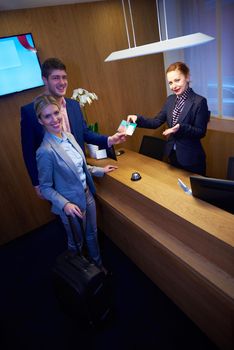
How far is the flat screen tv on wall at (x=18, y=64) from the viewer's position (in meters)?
2.31

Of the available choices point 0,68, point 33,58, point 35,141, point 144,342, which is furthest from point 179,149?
point 0,68

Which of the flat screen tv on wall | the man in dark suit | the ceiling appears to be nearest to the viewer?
the man in dark suit

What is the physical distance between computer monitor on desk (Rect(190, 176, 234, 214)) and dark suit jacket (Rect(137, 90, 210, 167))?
2.15 feet

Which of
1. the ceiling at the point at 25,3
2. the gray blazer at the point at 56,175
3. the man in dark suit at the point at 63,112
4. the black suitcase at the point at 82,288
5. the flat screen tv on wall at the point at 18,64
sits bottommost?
the black suitcase at the point at 82,288

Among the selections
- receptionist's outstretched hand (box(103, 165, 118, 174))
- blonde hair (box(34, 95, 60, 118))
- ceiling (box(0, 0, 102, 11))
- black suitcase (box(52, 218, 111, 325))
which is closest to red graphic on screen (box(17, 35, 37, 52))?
ceiling (box(0, 0, 102, 11))

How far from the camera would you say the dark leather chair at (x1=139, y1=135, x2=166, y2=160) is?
2508mm

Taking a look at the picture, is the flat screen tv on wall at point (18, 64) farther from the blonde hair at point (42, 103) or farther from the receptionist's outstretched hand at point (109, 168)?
Result: the receptionist's outstretched hand at point (109, 168)

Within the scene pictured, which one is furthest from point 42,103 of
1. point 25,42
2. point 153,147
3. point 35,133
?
point 153,147

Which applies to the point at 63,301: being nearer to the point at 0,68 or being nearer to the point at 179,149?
the point at 179,149

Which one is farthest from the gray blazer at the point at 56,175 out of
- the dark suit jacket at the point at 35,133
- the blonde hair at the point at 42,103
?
the dark suit jacket at the point at 35,133

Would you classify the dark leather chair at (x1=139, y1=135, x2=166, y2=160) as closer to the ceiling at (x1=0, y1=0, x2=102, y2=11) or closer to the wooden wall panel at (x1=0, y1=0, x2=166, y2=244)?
the wooden wall panel at (x1=0, y1=0, x2=166, y2=244)

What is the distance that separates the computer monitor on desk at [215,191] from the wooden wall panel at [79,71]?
2.09 m

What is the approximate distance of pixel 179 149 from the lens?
209 centimetres

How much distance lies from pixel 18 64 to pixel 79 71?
0.71 m
